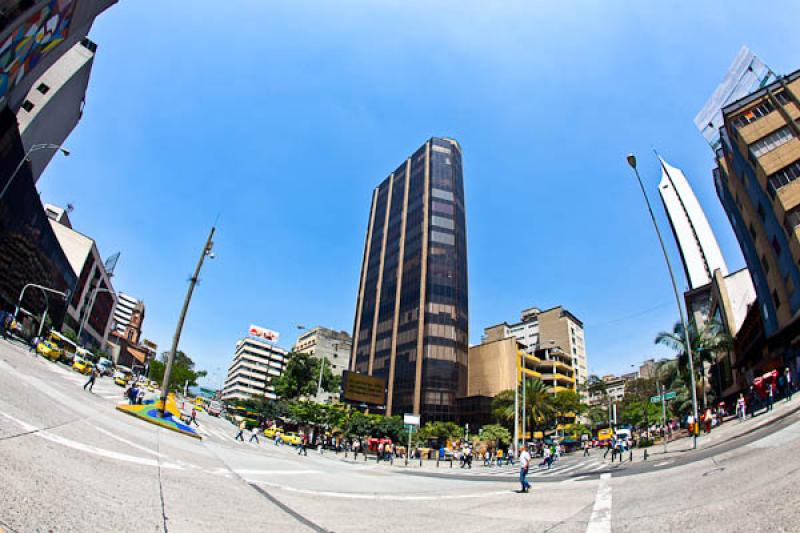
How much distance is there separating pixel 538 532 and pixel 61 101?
248ft

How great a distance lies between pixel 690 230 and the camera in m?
107

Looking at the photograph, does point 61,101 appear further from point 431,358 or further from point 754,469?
point 754,469

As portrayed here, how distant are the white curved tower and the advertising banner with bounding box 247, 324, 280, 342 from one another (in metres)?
127

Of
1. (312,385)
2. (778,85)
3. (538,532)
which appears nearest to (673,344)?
(778,85)

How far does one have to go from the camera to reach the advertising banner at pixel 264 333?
13512 centimetres

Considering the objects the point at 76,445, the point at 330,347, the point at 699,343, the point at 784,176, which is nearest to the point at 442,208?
the point at 699,343

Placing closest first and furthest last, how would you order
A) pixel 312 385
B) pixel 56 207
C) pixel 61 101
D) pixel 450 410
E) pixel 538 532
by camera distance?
1. pixel 538 532
2. pixel 61 101
3. pixel 450 410
4. pixel 312 385
5. pixel 56 207

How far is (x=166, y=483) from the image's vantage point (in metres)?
5.24

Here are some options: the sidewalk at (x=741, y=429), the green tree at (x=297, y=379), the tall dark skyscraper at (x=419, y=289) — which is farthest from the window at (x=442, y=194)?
the sidewalk at (x=741, y=429)

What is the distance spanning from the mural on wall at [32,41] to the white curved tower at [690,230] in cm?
11883

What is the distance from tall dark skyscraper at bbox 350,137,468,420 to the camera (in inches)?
2596

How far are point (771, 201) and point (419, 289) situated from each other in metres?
49.9

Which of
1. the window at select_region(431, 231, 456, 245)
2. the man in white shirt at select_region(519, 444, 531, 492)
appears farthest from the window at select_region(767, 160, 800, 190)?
the window at select_region(431, 231, 456, 245)

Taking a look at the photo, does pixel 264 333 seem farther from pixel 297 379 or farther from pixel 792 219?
pixel 792 219
